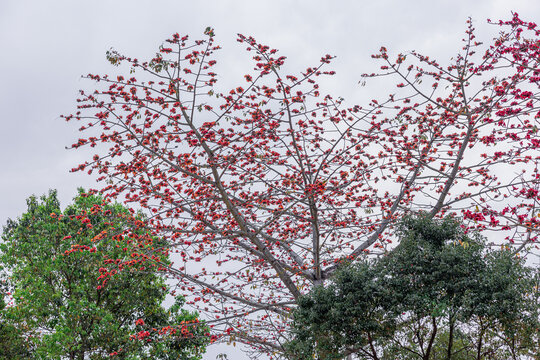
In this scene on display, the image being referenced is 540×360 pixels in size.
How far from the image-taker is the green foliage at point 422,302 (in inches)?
270

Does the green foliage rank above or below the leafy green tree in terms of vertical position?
below

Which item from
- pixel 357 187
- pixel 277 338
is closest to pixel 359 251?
pixel 357 187

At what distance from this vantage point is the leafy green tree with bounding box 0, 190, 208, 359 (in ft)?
38.5

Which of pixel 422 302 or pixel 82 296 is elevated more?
pixel 82 296

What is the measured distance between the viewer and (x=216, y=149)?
322 inches

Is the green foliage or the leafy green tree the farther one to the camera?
the leafy green tree

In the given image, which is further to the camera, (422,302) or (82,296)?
(82,296)

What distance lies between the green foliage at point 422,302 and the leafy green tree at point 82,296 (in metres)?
4.67

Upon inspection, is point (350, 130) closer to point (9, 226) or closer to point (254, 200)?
point (254, 200)

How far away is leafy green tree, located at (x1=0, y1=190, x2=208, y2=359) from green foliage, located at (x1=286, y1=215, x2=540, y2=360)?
184 inches

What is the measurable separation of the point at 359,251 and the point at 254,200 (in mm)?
2701

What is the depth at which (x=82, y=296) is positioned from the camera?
491 inches

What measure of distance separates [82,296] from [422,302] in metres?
8.80

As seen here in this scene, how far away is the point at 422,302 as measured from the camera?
6.97m
